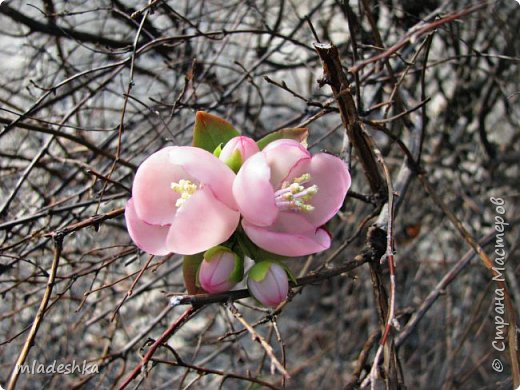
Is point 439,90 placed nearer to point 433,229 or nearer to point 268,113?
point 433,229

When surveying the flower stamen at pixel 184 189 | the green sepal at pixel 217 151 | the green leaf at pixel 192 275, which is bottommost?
the green leaf at pixel 192 275

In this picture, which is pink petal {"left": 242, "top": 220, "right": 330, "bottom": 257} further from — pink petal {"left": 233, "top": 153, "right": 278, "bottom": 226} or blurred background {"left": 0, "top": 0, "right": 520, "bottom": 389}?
blurred background {"left": 0, "top": 0, "right": 520, "bottom": 389}

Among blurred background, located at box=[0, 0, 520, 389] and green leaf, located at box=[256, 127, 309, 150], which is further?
blurred background, located at box=[0, 0, 520, 389]

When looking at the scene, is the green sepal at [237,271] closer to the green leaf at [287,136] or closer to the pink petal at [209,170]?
the pink petal at [209,170]

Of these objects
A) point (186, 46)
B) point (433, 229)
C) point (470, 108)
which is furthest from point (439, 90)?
point (186, 46)

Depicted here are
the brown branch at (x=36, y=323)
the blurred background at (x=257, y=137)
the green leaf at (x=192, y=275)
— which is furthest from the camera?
the blurred background at (x=257, y=137)

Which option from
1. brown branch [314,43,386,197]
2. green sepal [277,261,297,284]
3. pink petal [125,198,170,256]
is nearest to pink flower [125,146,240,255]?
pink petal [125,198,170,256]

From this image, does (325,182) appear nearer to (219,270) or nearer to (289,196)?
(289,196)

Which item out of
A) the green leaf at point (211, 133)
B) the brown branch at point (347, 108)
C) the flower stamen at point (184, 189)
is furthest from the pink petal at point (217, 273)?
the brown branch at point (347, 108)
